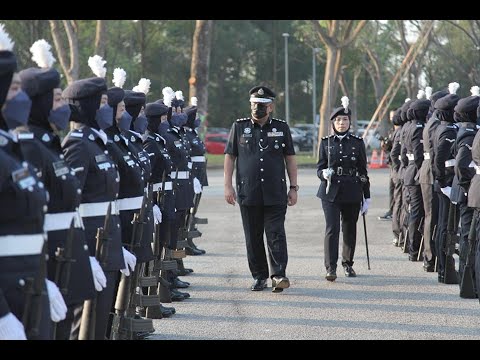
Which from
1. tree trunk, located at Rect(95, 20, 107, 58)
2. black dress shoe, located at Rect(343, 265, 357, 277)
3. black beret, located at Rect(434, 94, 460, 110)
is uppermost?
tree trunk, located at Rect(95, 20, 107, 58)

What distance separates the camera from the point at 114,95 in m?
8.61

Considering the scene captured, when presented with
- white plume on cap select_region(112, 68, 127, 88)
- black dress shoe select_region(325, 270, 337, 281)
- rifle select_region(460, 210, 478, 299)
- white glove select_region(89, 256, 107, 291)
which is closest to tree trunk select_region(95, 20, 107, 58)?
black dress shoe select_region(325, 270, 337, 281)

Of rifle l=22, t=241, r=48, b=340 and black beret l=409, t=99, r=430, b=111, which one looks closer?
rifle l=22, t=241, r=48, b=340

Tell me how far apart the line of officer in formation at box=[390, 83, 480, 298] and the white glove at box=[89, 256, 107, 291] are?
13.5 feet

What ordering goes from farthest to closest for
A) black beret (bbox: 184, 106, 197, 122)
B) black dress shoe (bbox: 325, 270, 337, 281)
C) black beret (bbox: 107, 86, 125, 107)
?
black beret (bbox: 184, 106, 197, 122) < black dress shoe (bbox: 325, 270, 337, 281) < black beret (bbox: 107, 86, 125, 107)

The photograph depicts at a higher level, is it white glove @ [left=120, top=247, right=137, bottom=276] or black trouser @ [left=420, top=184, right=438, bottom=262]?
white glove @ [left=120, top=247, right=137, bottom=276]

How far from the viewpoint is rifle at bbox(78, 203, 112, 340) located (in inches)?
286

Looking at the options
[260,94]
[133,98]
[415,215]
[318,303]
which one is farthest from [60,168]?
[415,215]

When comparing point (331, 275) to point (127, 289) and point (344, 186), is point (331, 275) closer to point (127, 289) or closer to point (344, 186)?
point (344, 186)

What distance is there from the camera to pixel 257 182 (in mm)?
12383

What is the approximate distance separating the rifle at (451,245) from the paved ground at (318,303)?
17cm

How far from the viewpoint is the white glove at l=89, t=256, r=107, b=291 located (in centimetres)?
696

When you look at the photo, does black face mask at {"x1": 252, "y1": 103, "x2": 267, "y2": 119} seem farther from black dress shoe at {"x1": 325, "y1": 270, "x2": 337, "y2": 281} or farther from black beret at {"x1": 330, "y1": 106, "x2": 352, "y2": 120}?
black dress shoe at {"x1": 325, "y1": 270, "x2": 337, "y2": 281}

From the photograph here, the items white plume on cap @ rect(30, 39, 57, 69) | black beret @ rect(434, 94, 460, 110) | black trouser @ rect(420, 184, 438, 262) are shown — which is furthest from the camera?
black trouser @ rect(420, 184, 438, 262)
